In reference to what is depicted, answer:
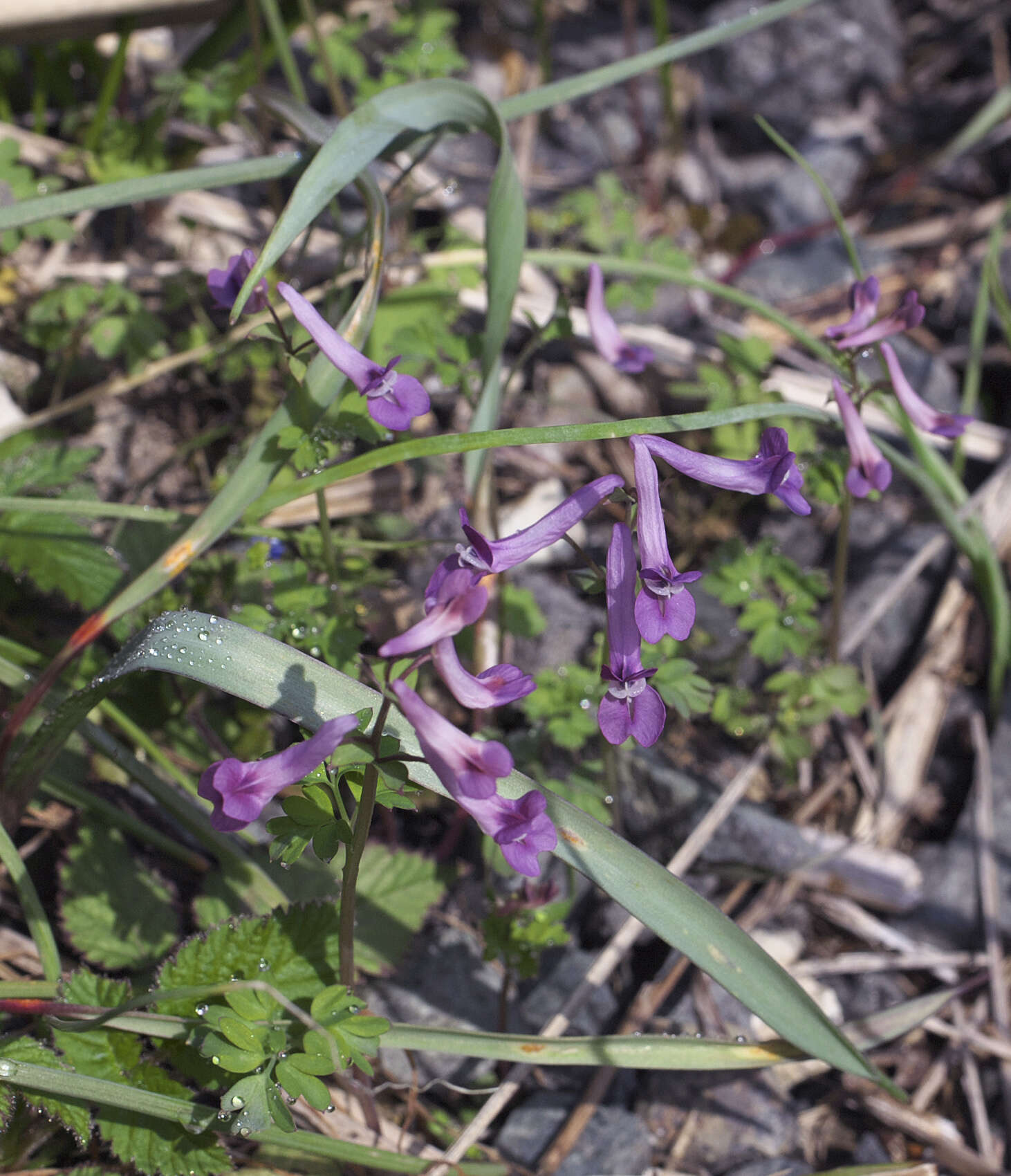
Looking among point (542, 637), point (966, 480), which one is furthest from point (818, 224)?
point (542, 637)

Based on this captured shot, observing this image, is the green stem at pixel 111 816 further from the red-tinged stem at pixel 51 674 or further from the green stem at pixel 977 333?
the green stem at pixel 977 333

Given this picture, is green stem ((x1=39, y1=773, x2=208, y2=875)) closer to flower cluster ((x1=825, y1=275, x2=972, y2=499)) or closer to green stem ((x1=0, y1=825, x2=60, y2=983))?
green stem ((x1=0, y1=825, x2=60, y2=983))

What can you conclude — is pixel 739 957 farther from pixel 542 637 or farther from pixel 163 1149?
pixel 542 637

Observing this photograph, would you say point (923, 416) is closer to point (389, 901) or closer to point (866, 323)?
point (866, 323)

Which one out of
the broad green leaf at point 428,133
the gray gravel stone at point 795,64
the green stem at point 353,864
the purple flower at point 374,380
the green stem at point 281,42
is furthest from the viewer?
the gray gravel stone at point 795,64

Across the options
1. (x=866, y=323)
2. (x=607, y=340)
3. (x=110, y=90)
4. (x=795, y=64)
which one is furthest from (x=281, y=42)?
(x=795, y=64)

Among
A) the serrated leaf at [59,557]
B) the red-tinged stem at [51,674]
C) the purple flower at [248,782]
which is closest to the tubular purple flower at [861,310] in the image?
the purple flower at [248,782]

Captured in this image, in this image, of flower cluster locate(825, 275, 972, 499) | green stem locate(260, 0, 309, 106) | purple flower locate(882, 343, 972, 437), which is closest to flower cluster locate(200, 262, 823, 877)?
flower cluster locate(825, 275, 972, 499)
